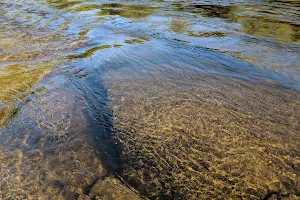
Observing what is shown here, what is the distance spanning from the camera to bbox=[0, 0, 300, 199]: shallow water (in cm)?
330

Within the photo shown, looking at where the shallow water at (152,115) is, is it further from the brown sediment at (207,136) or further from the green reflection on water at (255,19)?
the green reflection on water at (255,19)

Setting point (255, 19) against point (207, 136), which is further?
point (255, 19)

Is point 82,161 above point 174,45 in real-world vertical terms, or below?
below

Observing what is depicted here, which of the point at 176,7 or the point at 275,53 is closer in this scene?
the point at 275,53

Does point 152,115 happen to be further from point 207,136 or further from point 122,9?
Result: point 122,9

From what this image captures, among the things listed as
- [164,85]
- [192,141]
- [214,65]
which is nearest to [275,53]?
[214,65]

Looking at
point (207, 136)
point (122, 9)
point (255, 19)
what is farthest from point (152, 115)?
point (122, 9)

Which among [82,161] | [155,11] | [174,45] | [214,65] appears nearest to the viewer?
[82,161]

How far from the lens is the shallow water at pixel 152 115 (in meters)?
3.30

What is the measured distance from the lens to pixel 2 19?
12547 mm

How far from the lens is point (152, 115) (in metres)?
4.66

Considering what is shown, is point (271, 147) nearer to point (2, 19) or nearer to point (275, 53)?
point (275, 53)

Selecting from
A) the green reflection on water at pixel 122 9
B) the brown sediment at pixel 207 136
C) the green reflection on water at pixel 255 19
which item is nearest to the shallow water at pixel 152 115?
the brown sediment at pixel 207 136

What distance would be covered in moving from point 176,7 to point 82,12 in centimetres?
547
